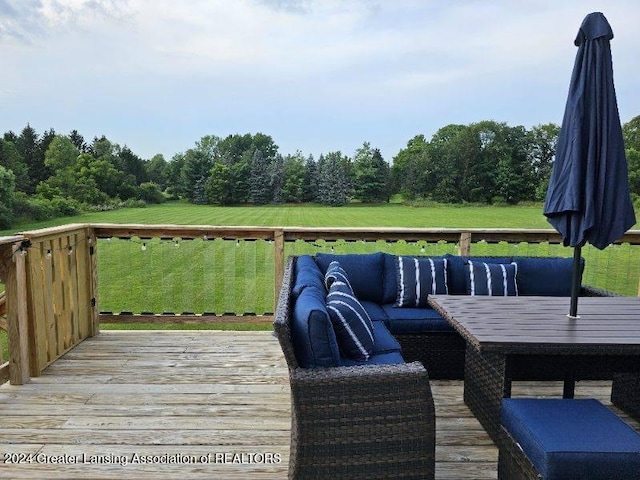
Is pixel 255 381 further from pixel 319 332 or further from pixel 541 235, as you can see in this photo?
pixel 541 235

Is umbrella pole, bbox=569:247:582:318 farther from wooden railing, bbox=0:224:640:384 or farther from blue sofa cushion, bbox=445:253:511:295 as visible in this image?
wooden railing, bbox=0:224:640:384

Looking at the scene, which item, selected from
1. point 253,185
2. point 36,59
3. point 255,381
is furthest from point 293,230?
point 36,59

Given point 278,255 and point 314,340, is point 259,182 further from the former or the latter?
point 314,340

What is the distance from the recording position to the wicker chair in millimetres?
1967

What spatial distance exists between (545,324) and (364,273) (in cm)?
174

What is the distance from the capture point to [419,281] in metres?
3.85

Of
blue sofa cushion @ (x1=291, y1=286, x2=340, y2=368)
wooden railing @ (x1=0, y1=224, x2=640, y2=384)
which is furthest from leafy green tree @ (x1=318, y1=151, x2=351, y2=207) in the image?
blue sofa cushion @ (x1=291, y1=286, x2=340, y2=368)

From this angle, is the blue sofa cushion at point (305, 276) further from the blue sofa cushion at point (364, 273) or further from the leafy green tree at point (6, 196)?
the leafy green tree at point (6, 196)

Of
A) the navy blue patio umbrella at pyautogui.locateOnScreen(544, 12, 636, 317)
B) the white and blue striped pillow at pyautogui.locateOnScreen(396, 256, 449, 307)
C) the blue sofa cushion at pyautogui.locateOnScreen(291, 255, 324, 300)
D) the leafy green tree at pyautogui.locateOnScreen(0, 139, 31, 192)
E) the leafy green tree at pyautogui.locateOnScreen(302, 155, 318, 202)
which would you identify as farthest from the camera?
the leafy green tree at pyautogui.locateOnScreen(302, 155, 318, 202)

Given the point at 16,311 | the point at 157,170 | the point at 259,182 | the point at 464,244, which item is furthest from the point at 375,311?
the point at 157,170

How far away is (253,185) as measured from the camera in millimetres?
9078

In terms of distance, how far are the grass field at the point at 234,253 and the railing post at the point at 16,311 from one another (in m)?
0.48

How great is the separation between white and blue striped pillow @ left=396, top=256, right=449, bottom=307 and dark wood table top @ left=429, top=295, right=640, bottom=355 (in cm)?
72

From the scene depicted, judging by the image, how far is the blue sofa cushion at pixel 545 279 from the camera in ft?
13.0
